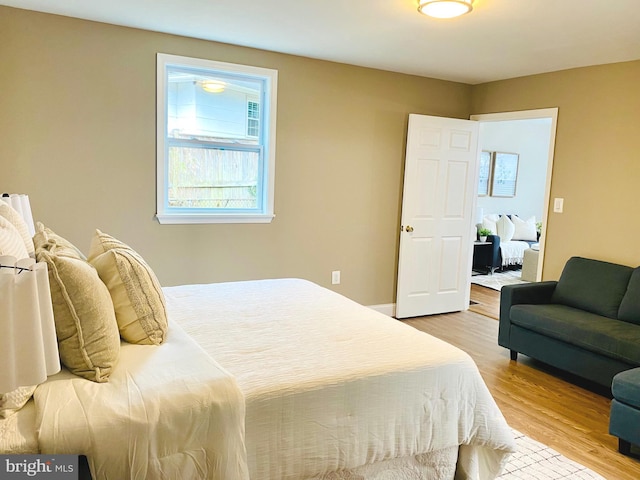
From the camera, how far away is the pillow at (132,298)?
1853mm

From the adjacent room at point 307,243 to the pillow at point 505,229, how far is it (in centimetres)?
277

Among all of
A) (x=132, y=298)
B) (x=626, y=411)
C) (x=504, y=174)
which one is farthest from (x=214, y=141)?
(x=504, y=174)

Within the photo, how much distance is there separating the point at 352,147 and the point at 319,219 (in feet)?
2.40

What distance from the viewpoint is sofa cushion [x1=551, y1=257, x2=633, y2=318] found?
370cm

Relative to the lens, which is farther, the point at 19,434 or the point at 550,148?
the point at 550,148

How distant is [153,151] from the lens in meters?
3.81

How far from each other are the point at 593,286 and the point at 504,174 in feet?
17.4

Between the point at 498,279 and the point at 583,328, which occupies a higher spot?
A: the point at 583,328

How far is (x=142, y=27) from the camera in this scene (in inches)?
142

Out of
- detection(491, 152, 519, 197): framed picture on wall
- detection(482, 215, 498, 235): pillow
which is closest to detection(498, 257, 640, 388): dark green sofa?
detection(482, 215, 498, 235): pillow

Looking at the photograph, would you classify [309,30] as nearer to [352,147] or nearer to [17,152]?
[352,147]

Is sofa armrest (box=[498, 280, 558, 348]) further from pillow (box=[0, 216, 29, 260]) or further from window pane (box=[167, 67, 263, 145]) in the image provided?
pillow (box=[0, 216, 29, 260])

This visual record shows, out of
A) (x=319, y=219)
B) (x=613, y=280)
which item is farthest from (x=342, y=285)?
(x=613, y=280)

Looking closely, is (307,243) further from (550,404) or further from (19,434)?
(19,434)
